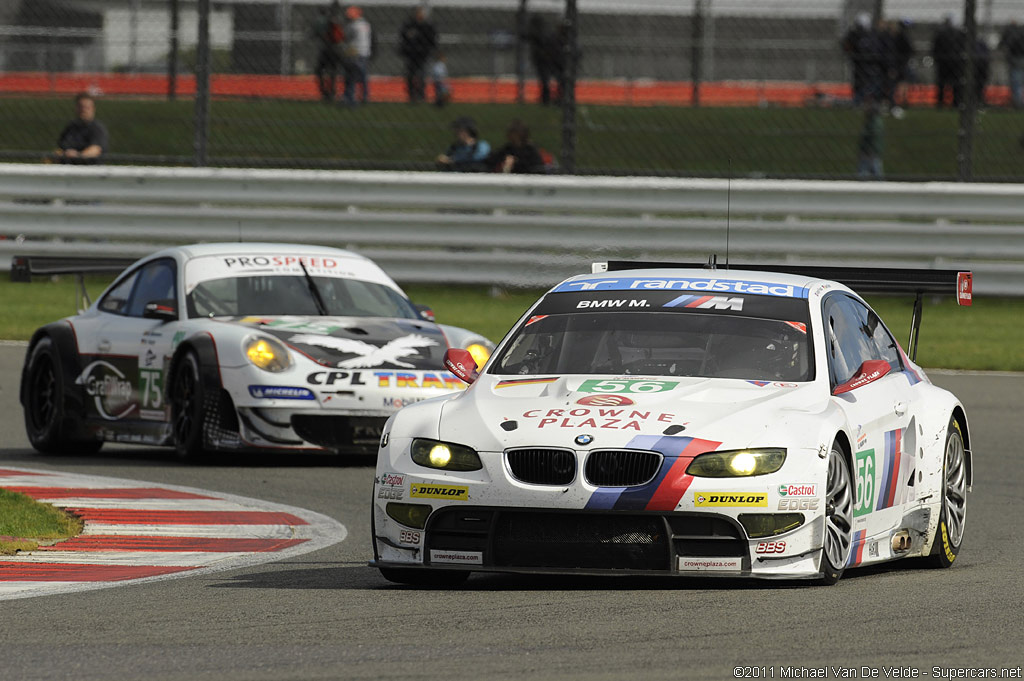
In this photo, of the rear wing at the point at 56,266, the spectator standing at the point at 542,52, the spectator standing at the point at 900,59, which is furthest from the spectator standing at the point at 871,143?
the rear wing at the point at 56,266

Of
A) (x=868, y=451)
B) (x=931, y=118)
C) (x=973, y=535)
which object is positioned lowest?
(x=973, y=535)

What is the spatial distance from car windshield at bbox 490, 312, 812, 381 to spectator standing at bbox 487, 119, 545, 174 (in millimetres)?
11713

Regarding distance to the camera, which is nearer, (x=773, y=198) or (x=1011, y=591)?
(x=1011, y=591)

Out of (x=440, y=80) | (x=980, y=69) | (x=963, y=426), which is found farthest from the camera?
(x=440, y=80)

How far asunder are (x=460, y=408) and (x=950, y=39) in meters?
12.1

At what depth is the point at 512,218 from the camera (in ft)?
62.8

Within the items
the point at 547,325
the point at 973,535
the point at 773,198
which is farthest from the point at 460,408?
the point at 773,198

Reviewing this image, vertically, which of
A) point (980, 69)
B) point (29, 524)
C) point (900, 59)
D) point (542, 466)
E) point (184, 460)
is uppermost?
point (900, 59)

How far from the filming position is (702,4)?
739 inches

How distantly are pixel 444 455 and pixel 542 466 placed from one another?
0.38 metres

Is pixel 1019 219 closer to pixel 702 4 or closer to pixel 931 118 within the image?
pixel 931 118

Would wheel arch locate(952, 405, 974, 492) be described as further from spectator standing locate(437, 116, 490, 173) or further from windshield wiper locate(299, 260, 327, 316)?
spectator standing locate(437, 116, 490, 173)

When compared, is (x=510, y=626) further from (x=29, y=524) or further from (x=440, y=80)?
(x=440, y=80)

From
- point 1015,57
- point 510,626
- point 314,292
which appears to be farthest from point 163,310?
point 1015,57
